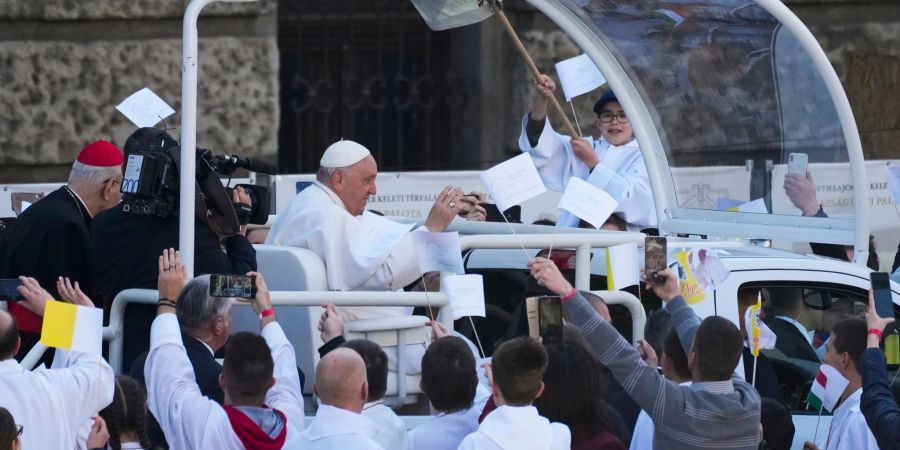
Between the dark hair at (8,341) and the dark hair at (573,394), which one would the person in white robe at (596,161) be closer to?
the dark hair at (573,394)

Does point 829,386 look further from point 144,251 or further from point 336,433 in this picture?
point 144,251

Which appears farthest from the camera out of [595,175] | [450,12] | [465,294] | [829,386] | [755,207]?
[595,175]

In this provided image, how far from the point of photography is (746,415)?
482cm

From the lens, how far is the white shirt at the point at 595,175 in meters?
6.98

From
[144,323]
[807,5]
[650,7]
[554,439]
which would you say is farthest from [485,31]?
[554,439]

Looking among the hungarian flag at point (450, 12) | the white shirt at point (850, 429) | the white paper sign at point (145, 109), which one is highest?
the hungarian flag at point (450, 12)

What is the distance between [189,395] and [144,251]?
2.66 feet

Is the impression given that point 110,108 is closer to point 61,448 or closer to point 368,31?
point 368,31

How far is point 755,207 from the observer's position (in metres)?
6.54

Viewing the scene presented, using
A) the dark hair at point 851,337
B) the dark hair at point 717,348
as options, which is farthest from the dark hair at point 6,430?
the dark hair at point 851,337

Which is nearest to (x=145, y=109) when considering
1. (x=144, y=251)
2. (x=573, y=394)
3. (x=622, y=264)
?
(x=144, y=251)

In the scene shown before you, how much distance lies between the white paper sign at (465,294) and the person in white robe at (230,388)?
0.52m

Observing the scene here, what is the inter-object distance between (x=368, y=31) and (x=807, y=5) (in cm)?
258

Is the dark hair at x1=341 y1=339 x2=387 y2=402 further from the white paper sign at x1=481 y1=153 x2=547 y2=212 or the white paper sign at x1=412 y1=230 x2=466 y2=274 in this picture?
the white paper sign at x1=481 y1=153 x2=547 y2=212
